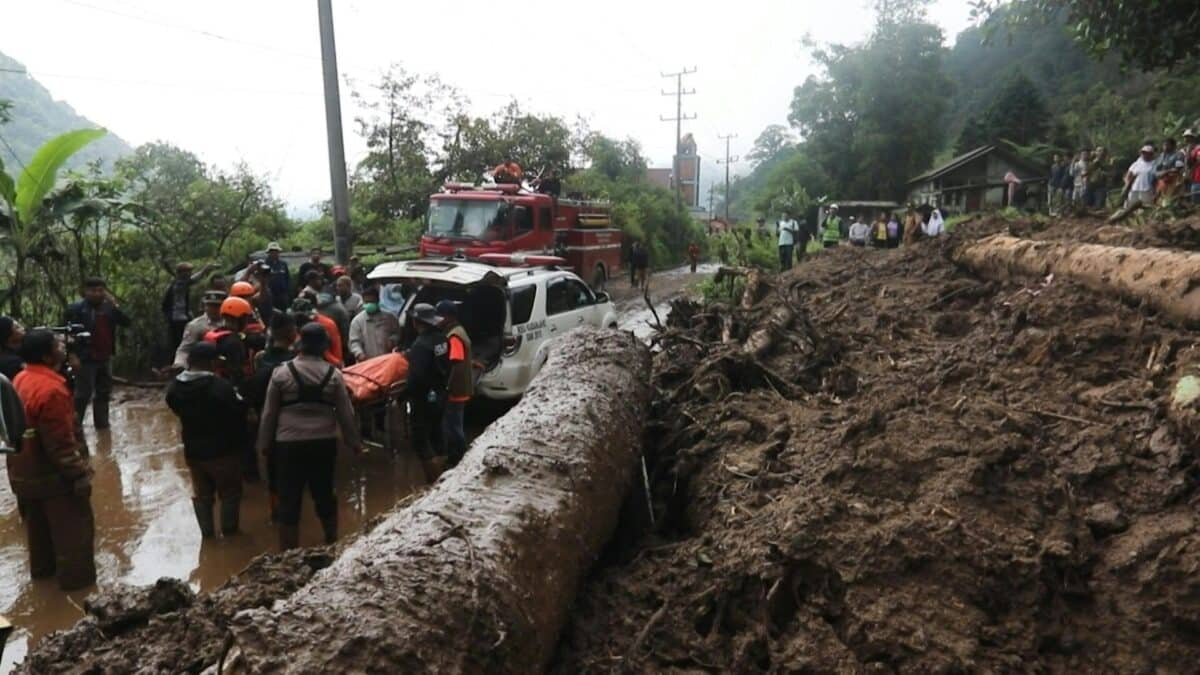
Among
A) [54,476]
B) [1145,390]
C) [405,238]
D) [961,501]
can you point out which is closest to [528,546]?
[961,501]

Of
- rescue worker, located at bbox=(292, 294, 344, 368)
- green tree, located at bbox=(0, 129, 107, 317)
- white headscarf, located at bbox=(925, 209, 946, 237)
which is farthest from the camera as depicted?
white headscarf, located at bbox=(925, 209, 946, 237)

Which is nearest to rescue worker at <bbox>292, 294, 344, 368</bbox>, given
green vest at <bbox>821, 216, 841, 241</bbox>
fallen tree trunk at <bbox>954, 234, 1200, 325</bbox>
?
fallen tree trunk at <bbox>954, 234, 1200, 325</bbox>

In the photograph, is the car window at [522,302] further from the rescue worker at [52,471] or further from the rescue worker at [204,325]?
the rescue worker at [52,471]

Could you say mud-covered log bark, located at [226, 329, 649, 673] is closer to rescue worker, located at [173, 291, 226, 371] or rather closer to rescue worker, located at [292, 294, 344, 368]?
rescue worker, located at [292, 294, 344, 368]

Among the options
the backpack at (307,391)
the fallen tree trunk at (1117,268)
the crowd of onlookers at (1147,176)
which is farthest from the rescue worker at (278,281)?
the crowd of onlookers at (1147,176)

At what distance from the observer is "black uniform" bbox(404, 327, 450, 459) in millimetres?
6105

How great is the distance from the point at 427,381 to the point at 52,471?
98.2 inches

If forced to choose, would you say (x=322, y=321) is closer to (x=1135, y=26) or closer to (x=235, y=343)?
(x=235, y=343)

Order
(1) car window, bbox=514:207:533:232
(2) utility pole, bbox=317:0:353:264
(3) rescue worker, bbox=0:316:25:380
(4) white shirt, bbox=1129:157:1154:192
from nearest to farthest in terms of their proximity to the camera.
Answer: (3) rescue worker, bbox=0:316:25:380 < (2) utility pole, bbox=317:0:353:264 < (4) white shirt, bbox=1129:157:1154:192 < (1) car window, bbox=514:207:533:232

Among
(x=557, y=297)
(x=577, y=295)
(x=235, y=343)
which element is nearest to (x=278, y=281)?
(x=557, y=297)

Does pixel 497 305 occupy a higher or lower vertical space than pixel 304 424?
higher

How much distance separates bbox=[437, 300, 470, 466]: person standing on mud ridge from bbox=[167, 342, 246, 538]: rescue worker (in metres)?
1.58

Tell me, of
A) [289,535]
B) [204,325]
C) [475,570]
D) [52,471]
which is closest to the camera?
[475,570]

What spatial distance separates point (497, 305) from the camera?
830cm
